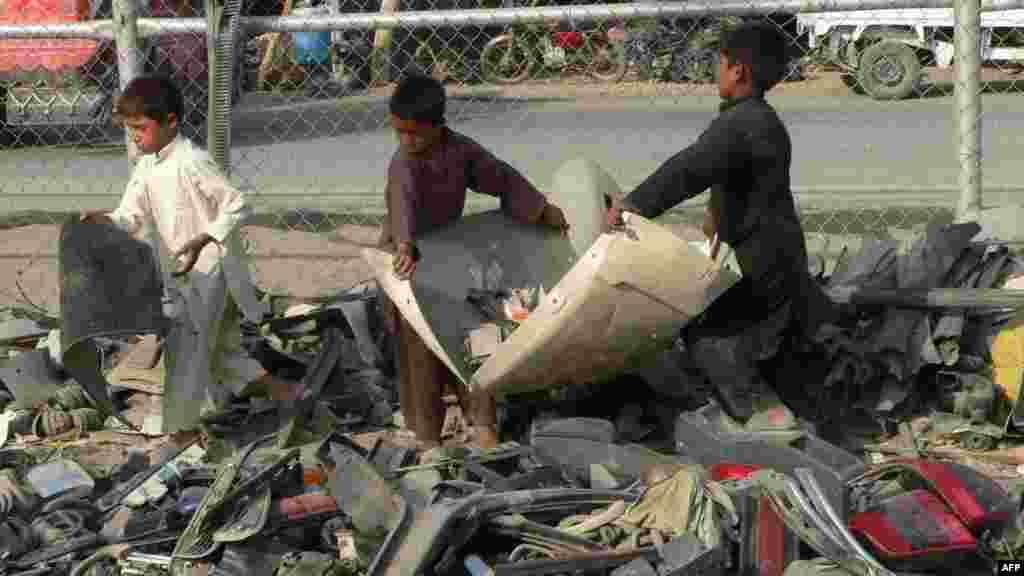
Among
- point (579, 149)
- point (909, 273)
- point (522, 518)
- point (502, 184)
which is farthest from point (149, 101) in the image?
point (579, 149)

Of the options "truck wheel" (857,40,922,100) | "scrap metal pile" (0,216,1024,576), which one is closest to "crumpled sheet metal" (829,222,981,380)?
"scrap metal pile" (0,216,1024,576)

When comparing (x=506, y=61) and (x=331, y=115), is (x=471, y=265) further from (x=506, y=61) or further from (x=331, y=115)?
(x=506, y=61)

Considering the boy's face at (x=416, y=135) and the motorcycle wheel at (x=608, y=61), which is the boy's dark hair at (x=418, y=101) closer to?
the boy's face at (x=416, y=135)

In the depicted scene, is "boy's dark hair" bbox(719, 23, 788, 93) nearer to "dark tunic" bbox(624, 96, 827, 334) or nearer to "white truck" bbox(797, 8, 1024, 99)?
"dark tunic" bbox(624, 96, 827, 334)

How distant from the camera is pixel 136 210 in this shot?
620 cm

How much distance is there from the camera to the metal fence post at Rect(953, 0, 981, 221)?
23.0ft

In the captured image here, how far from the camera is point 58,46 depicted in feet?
44.1

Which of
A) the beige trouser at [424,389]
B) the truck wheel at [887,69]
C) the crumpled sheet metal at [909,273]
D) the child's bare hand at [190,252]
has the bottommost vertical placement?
the truck wheel at [887,69]

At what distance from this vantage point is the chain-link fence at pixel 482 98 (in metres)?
7.39

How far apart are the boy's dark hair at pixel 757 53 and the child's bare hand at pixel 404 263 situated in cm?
137

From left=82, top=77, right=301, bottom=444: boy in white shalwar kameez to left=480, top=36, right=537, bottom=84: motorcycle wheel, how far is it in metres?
12.6

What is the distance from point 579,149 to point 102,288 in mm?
6855

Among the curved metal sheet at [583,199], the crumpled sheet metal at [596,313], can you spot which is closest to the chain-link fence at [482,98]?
the curved metal sheet at [583,199]

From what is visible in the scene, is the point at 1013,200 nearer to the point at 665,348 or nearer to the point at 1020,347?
the point at 1020,347
